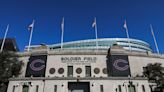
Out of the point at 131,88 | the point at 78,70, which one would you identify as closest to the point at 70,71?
the point at 78,70

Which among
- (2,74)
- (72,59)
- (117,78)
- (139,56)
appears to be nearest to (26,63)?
(2,74)

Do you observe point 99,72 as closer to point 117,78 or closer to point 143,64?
point 117,78

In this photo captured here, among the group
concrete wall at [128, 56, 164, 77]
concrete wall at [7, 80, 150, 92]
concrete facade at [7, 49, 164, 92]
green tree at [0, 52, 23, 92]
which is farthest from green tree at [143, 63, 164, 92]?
green tree at [0, 52, 23, 92]

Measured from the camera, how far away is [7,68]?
3906 centimetres

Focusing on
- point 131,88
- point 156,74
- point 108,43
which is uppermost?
point 108,43

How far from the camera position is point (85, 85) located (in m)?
36.7

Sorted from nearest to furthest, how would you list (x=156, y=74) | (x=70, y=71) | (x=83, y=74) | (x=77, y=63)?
(x=156, y=74) < (x=83, y=74) < (x=70, y=71) < (x=77, y=63)

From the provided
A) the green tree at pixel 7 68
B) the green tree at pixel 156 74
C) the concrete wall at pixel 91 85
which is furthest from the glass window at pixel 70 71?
the green tree at pixel 156 74

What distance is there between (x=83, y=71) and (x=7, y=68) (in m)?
18.1

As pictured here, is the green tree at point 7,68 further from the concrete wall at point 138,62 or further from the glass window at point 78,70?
the concrete wall at point 138,62

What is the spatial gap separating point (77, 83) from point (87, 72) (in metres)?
6.81

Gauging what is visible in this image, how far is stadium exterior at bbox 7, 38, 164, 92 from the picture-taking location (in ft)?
116

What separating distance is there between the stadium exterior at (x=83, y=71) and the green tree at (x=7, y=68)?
2.16m

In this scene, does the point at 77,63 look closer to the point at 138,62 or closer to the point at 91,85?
the point at 91,85
